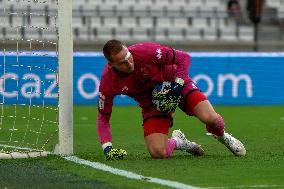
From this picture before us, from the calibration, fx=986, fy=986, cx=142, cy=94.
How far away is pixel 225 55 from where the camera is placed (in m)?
22.0

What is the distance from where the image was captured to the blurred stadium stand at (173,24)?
3036 cm

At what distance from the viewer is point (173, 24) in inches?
1251

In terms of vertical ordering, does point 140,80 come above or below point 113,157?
above

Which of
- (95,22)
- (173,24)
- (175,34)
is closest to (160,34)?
(175,34)

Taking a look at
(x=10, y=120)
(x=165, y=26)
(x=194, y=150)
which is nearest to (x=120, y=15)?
(x=165, y=26)

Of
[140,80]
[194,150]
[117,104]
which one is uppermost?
[140,80]

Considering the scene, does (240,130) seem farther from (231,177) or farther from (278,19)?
(278,19)

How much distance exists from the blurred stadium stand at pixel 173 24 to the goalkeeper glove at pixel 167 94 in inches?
763

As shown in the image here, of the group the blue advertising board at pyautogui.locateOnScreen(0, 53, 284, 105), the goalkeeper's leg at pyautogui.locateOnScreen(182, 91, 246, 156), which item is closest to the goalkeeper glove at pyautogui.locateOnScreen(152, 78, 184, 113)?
the goalkeeper's leg at pyautogui.locateOnScreen(182, 91, 246, 156)

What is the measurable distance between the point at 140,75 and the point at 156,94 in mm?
277

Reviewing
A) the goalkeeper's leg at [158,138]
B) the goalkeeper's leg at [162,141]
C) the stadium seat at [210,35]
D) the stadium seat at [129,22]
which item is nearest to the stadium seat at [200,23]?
the stadium seat at [210,35]

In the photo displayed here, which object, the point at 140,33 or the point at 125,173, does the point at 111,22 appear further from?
the point at 125,173

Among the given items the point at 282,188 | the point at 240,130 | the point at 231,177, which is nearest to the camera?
the point at 282,188

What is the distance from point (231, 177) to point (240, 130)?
6.93m
